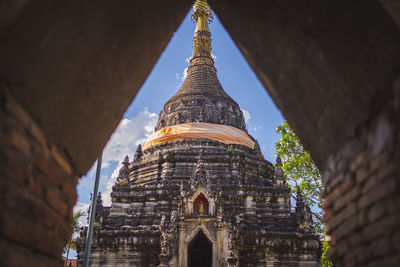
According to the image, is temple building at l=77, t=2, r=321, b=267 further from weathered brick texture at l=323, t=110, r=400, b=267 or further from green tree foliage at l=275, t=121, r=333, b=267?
weathered brick texture at l=323, t=110, r=400, b=267

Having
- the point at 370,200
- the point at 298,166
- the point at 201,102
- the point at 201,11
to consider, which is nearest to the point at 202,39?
the point at 201,11

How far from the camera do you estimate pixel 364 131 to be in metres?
3.50

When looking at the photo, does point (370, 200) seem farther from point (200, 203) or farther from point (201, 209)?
point (200, 203)

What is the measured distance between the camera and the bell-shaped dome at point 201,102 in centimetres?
2700

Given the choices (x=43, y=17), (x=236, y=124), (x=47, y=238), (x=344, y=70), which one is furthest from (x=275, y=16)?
(x=236, y=124)

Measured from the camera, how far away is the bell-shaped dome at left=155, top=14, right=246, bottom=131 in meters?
27.0

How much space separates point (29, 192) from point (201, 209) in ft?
44.7

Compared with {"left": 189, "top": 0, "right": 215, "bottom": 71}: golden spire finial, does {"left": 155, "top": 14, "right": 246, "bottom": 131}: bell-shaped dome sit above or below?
below

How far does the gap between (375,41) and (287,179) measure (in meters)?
18.4

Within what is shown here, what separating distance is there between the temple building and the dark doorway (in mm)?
46

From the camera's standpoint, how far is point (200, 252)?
1608 centimetres

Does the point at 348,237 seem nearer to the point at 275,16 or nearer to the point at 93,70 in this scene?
the point at 275,16

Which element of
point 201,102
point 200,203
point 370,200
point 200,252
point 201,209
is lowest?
point 370,200

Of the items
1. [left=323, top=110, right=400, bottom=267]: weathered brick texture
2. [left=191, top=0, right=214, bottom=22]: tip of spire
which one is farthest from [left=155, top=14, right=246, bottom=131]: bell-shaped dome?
[left=323, top=110, right=400, bottom=267]: weathered brick texture
